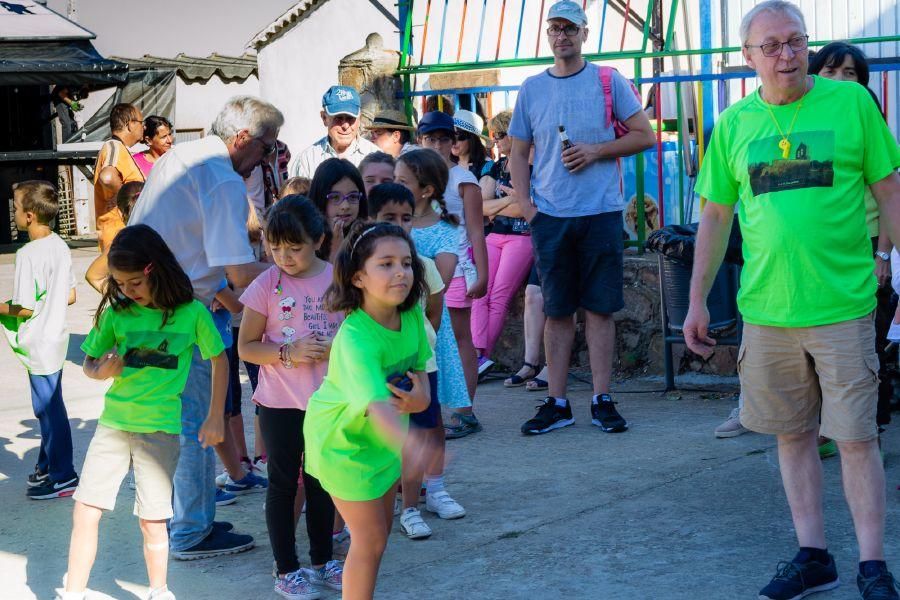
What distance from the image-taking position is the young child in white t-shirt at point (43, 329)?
519cm

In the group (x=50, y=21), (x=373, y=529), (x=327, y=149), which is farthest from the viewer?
(x=50, y=21)

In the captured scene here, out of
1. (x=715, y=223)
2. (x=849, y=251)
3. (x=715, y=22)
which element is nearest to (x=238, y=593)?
(x=715, y=223)

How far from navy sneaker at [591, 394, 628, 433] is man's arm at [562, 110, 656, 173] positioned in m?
1.19

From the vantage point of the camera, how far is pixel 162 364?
3871 mm

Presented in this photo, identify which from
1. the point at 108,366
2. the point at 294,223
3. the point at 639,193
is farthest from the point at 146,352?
the point at 639,193

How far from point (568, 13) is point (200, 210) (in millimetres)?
2506

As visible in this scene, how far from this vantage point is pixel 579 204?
591 cm

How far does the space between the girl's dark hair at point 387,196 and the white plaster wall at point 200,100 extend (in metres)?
25.2

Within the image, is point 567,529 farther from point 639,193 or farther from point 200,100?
point 200,100

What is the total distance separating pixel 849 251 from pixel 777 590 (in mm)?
1059

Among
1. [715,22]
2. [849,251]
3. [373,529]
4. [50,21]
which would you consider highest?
[50,21]

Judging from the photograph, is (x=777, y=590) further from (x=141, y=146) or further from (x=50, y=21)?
(x=50, y=21)

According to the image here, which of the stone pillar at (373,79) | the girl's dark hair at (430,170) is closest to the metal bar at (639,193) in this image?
the stone pillar at (373,79)

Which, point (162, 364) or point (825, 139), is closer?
point (825, 139)
